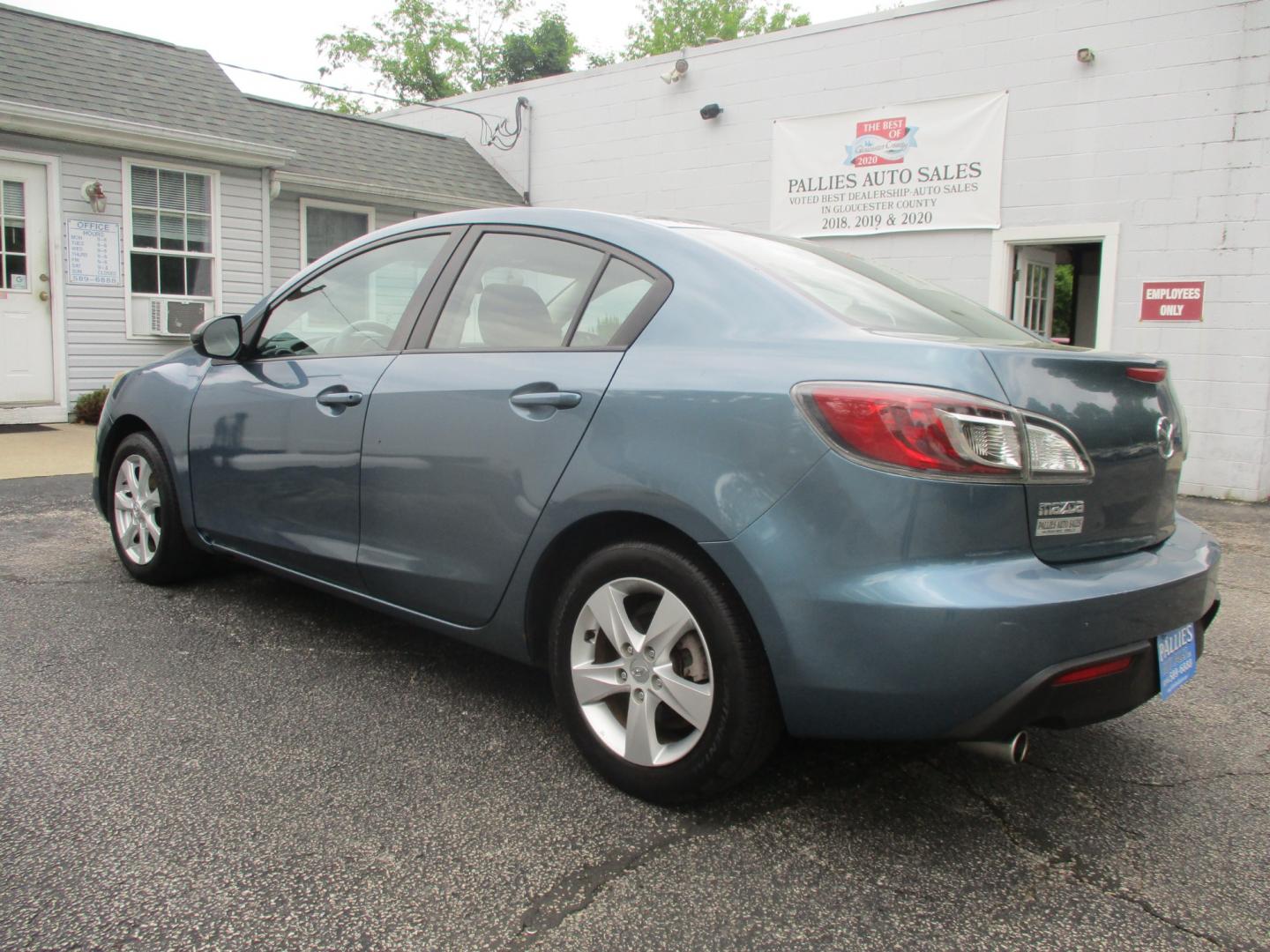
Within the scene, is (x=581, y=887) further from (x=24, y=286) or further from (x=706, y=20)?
(x=706, y=20)

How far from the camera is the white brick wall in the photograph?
8391mm

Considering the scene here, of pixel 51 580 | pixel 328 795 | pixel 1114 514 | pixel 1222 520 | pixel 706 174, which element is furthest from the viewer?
pixel 706 174

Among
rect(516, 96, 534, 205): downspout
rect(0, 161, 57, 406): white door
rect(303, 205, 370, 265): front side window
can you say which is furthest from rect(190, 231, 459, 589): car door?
rect(516, 96, 534, 205): downspout

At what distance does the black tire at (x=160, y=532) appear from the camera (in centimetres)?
412

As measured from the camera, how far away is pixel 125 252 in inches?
420

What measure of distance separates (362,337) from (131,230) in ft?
28.7

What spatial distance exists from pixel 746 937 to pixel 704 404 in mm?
1129

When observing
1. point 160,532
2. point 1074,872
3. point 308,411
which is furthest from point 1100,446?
point 160,532

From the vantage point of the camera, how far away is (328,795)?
2537mm

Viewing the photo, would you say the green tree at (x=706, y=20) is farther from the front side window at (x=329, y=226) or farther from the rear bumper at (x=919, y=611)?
the rear bumper at (x=919, y=611)

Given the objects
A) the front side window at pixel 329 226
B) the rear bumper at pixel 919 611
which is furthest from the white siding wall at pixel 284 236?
the rear bumper at pixel 919 611

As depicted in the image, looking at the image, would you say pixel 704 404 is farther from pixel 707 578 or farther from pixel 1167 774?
pixel 1167 774

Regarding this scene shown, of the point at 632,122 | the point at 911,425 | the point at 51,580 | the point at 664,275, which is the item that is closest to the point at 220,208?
the point at 632,122

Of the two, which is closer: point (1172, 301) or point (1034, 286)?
point (1172, 301)
